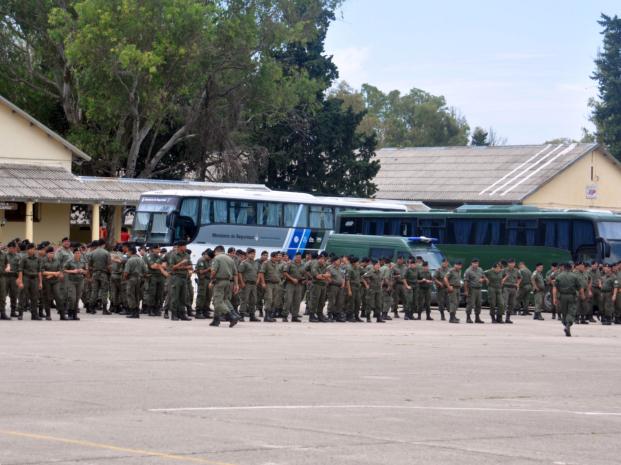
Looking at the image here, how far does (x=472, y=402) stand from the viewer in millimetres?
14484

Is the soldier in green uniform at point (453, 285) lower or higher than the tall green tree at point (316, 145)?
lower

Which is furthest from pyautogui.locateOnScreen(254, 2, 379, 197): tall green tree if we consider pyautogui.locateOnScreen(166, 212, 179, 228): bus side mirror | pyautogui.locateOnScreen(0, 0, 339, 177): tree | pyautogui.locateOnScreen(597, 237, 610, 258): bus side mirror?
pyautogui.locateOnScreen(597, 237, 610, 258): bus side mirror

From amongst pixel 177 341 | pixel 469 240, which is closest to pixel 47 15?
pixel 469 240

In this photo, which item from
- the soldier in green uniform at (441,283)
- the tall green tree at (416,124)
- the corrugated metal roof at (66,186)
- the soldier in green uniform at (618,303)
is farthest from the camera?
the tall green tree at (416,124)

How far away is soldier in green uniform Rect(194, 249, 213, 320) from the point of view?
30.2 metres

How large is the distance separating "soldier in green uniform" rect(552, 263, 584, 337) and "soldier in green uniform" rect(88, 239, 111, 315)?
10.2 meters

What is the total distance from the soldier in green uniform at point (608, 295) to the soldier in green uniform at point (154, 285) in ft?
39.6

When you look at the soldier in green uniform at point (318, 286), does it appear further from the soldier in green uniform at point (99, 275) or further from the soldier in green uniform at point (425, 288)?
the soldier in green uniform at point (99, 275)

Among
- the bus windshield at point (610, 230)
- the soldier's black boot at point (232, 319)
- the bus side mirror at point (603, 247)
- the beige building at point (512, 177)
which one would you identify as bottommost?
the soldier's black boot at point (232, 319)

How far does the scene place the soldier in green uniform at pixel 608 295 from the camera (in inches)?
1394

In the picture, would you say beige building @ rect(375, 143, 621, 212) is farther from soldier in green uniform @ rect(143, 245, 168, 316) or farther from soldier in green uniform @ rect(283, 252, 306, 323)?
soldier in green uniform @ rect(143, 245, 168, 316)

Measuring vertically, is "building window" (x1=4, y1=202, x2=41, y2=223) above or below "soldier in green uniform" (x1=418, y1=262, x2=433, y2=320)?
above

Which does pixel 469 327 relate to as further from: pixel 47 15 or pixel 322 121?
pixel 322 121

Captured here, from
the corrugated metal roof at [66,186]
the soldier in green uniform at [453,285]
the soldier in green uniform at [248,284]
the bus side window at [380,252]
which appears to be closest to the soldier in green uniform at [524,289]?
the soldier in green uniform at [453,285]
